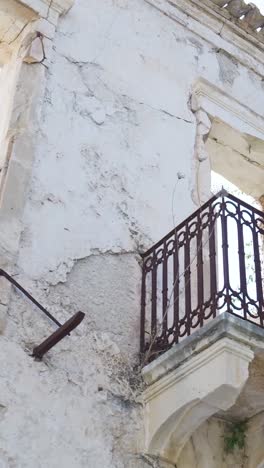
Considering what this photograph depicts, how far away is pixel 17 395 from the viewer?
14.9ft

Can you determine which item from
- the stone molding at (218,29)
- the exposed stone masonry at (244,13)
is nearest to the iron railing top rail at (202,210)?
the stone molding at (218,29)

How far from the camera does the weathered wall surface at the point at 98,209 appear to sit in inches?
185

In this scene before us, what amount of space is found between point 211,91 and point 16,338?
3.50 meters

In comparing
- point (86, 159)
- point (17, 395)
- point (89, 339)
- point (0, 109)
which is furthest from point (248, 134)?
point (17, 395)

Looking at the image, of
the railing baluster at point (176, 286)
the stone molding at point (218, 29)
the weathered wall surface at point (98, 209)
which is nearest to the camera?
the weathered wall surface at point (98, 209)

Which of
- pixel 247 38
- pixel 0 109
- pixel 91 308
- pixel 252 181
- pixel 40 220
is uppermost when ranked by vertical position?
pixel 247 38

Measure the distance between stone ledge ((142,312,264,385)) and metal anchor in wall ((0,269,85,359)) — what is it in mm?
699

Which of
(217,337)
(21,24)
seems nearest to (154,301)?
(217,337)

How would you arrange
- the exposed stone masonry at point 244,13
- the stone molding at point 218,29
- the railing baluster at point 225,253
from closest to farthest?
the railing baluster at point 225,253 < the stone molding at point 218,29 < the exposed stone masonry at point 244,13

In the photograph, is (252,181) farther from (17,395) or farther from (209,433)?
(17,395)

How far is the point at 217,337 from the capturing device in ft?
15.1

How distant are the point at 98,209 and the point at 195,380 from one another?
162 cm

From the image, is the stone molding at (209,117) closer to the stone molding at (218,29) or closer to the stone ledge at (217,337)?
the stone molding at (218,29)

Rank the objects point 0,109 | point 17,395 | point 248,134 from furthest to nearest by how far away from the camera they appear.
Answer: point 248,134, point 0,109, point 17,395
